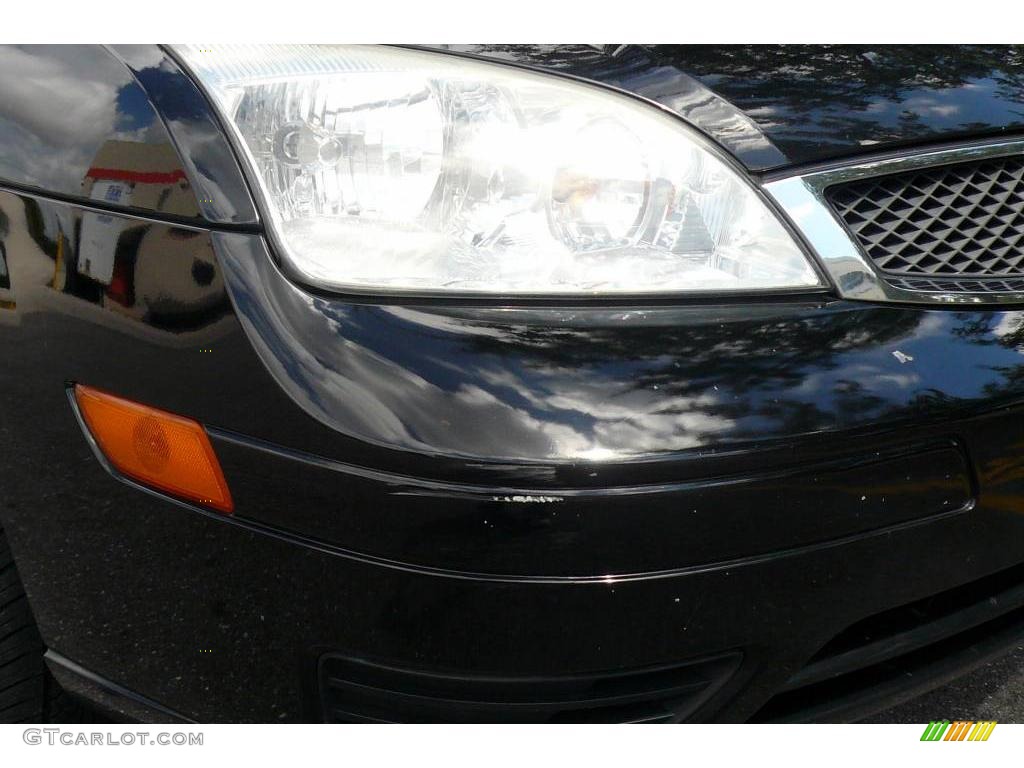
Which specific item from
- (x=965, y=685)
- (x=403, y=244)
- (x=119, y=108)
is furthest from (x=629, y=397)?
(x=965, y=685)

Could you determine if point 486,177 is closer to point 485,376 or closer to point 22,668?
point 485,376

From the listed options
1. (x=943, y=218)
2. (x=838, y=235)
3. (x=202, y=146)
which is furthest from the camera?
(x=943, y=218)

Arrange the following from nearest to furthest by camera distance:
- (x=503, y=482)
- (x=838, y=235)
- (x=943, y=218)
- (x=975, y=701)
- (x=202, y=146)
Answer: (x=503, y=482) → (x=202, y=146) → (x=838, y=235) → (x=943, y=218) → (x=975, y=701)

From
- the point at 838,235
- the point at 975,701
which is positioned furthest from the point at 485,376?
the point at 975,701

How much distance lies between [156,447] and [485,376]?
429 mm

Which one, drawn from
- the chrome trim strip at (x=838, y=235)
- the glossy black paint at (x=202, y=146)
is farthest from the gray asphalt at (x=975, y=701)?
the glossy black paint at (x=202, y=146)

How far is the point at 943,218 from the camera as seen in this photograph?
1.48 meters

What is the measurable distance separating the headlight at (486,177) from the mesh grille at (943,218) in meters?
0.15

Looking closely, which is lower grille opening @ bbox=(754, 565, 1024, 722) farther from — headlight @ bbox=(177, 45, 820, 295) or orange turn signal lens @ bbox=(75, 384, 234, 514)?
orange turn signal lens @ bbox=(75, 384, 234, 514)

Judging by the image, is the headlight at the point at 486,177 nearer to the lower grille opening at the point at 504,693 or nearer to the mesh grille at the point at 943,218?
the mesh grille at the point at 943,218

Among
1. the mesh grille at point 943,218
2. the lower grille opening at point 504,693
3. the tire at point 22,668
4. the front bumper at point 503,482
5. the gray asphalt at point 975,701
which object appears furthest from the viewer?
the gray asphalt at point 975,701

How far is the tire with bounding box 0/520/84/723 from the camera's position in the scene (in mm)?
1513

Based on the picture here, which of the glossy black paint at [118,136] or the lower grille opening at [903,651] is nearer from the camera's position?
the glossy black paint at [118,136]

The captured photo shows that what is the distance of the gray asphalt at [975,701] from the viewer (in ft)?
6.68
